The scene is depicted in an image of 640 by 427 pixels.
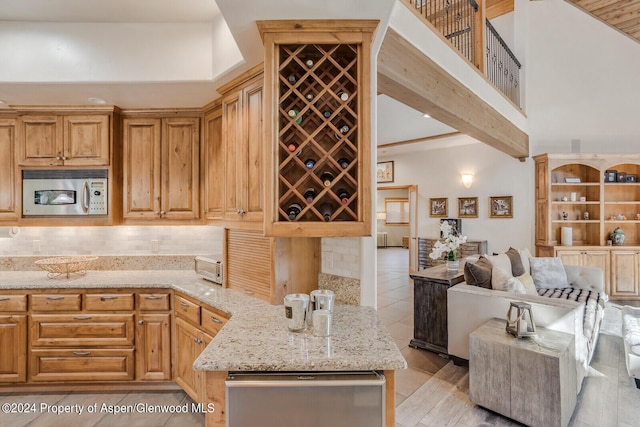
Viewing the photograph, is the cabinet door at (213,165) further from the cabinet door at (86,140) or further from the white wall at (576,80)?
the white wall at (576,80)

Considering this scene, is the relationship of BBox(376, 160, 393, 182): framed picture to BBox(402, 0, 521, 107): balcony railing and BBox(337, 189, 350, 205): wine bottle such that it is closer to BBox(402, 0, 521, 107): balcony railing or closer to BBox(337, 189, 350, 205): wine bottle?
BBox(402, 0, 521, 107): balcony railing

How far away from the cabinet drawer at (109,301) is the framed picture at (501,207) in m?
6.08

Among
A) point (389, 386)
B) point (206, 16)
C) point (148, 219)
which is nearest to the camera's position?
point (389, 386)

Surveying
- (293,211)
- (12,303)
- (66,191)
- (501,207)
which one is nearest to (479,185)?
(501,207)

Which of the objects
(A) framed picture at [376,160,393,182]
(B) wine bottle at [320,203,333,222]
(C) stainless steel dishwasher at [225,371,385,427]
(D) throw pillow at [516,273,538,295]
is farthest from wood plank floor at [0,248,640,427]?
(A) framed picture at [376,160,393,182]

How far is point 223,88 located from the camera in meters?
2.30

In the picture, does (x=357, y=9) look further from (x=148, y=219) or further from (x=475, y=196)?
(x=475, y=196)

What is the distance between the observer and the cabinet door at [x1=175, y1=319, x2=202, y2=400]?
222cm

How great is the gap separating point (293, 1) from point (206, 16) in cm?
113

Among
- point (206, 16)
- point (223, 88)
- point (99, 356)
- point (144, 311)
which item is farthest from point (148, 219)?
point (206, 16)

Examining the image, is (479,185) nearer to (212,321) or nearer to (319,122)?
(319,122)

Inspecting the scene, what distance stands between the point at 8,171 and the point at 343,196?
3186mm

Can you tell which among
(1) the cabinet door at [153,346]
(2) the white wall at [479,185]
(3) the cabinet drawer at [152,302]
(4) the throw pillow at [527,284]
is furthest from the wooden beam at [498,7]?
(1) the cabinet door at [153,346]

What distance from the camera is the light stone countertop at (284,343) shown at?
4.00 feet
